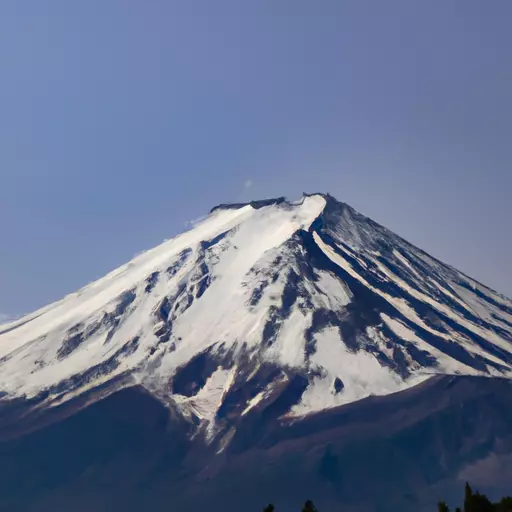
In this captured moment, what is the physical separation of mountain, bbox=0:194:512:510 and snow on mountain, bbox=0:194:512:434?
1.08ft

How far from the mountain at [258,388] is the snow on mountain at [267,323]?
33cm

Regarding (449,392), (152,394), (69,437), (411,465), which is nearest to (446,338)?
(449,392)

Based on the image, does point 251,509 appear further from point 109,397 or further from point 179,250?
point 179,250

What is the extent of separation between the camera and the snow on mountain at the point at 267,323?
12131 centimetres

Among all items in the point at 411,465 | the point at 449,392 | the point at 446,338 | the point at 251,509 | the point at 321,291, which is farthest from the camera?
the point at 321,291

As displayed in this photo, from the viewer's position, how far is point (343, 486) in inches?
4188

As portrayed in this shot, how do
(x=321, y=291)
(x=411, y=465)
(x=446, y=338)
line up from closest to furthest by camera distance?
(x=411, y=465)
(x=446, y=338)
(x=321, y=291)

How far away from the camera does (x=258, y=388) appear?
11925cm

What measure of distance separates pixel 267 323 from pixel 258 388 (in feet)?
45.4

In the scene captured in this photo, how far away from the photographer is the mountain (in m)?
108

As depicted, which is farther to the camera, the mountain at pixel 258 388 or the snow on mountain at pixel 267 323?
the snow on mountain at pixel 267 323

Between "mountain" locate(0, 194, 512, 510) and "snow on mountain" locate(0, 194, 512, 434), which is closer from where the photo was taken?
"mountain" locate(0, 194, 512, 510)

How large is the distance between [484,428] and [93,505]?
160ft

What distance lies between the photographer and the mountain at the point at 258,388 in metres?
108
